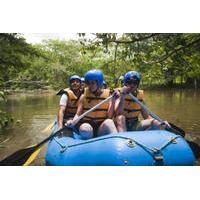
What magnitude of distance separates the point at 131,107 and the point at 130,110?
0.03m

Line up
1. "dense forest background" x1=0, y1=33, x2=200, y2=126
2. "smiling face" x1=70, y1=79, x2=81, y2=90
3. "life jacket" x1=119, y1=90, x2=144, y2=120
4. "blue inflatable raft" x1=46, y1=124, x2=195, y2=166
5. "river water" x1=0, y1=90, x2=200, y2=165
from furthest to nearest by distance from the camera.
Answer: "river water" x1=0, y1=90, x2=200, y2=165
"dense forest background" x1=0, y1=33, x2=200, y2=126
"smiling face" x1=70, y1=79, x2=81, y2=90
"life jacket" x1=119, y1=90, x2=144, y2=120
"blue inflatable raft" x1=46, y1=124, x2=195, y2=166

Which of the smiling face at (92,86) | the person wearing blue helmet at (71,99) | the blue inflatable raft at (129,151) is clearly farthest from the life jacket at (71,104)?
the blue inflatable raft at (129,151)

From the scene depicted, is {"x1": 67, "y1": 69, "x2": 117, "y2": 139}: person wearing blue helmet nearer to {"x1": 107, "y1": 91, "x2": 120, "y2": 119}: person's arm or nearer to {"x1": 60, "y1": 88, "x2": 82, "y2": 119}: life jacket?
{"x1": 107, "y1": 91, "x2": 120, "y2": 119}: person's arm

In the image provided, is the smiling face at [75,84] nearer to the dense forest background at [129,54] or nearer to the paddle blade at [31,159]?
the dense forest background at [129,54]

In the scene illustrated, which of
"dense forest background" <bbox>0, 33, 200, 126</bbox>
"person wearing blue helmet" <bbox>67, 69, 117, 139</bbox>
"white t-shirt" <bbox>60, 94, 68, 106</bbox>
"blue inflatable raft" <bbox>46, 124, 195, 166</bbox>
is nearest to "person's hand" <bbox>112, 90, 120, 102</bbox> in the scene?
"person wearing blue helmet" <bbox>67, 69, 117, 139</bbox>

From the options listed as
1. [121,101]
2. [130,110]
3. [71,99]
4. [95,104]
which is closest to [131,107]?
[130,110]

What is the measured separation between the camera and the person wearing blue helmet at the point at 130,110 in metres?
2.81

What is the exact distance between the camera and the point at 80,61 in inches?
186

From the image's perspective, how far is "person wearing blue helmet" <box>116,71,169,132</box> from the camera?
2.81m

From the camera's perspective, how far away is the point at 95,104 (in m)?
2.93
